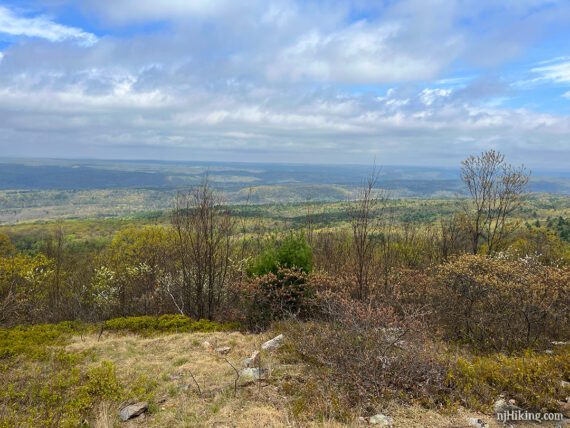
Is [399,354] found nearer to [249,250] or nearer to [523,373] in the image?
[523,373]

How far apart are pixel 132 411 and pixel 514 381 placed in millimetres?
6725

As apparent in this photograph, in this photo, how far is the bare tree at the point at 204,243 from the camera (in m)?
14.3

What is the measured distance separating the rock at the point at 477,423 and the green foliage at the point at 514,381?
0.39m

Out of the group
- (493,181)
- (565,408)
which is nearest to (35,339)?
(565,408)

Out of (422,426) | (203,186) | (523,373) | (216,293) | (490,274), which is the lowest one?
(216,293)

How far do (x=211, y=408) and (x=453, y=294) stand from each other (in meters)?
6.78

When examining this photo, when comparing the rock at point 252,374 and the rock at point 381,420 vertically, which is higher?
the rock at point 381,420

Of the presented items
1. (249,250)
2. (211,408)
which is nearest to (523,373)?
(211,408)

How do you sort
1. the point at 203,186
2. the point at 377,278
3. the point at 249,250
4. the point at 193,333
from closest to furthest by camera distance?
the point at 193,333
the point at 377,278
the point at 203,186
the point at 249,250

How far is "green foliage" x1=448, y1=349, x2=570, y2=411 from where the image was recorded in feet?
19.5

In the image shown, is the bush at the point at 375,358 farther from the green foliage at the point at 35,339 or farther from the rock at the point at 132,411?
the green foliage at the point at 35,339

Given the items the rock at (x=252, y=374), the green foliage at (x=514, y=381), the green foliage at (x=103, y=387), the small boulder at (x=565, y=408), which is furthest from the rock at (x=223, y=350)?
the small boulder at (x=565, y=408)

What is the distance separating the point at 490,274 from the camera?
29.6ft

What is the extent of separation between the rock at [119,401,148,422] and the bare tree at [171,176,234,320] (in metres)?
7.72
